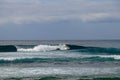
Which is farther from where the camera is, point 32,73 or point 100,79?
point 32,73

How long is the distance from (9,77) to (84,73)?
5.01 meters

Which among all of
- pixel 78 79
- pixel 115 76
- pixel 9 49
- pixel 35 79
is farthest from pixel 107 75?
pixel 9 49

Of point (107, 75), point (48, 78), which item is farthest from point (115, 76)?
point (48, 78)

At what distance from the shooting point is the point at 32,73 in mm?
25062

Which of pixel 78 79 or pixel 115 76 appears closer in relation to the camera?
pixel 78 79

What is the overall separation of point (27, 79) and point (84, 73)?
14.9 feet

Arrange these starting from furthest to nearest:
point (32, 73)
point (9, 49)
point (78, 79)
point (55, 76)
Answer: point (9, 49) < point (32, 73) < point (55, 76) < point (78, 79)

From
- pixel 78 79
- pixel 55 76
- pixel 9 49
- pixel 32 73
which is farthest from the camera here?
pixel 9 49

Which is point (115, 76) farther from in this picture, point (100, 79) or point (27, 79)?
point (27, 79)

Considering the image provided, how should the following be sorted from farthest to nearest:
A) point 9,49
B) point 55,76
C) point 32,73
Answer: point 9,49
point 32,73
point 55,76

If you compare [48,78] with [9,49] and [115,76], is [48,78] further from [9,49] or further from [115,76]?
[9,49]

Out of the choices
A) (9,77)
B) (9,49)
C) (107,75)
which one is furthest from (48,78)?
(9,49)

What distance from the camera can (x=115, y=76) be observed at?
23.6 metres

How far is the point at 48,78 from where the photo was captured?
22547mm
